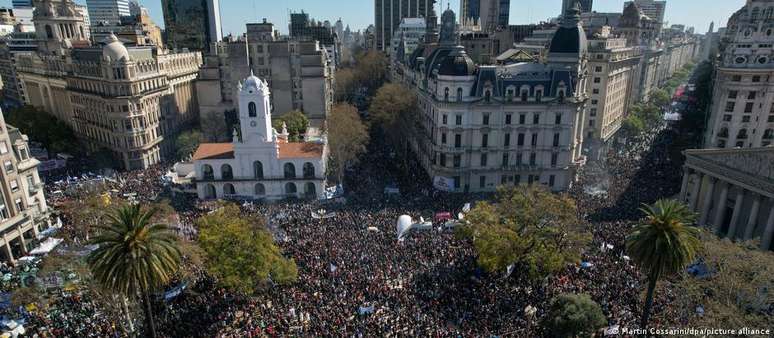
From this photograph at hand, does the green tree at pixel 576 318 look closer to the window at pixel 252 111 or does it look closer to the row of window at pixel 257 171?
the row of window at pixel 257 171

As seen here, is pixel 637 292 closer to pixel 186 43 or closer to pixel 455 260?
pixel 455 260

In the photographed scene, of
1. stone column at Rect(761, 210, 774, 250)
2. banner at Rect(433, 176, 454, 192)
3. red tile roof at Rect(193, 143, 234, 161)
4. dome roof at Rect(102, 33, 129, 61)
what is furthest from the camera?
dome roof at Rect(102, 33, 129, 61)

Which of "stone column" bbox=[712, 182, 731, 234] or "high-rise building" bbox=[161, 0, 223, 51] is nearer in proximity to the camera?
"stone column" bbox=[712, 182, 731, 234]

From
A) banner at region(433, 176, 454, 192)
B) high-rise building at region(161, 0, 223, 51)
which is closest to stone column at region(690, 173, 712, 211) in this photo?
banner at region(433, 176, 454, 192)

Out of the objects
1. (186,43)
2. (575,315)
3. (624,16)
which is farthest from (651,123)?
(186,43)

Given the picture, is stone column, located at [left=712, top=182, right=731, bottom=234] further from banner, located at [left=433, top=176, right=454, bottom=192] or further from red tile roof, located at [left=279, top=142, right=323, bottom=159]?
red tile roof, located at [left=279, top=142, right=323, bottom=159]

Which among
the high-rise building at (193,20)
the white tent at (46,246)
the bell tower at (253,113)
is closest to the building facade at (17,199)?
the white tent at (46,246)

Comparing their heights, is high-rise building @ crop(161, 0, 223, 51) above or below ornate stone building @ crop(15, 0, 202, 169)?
above
